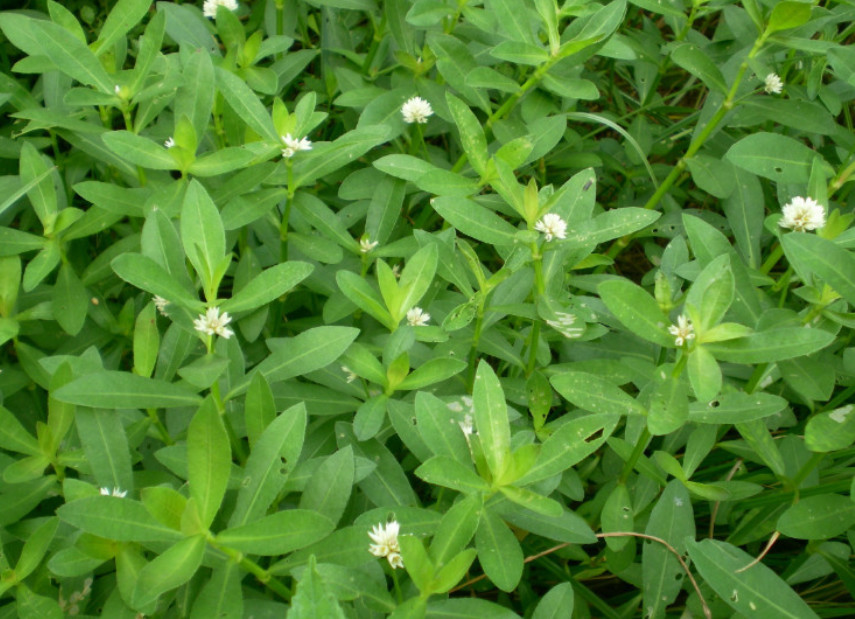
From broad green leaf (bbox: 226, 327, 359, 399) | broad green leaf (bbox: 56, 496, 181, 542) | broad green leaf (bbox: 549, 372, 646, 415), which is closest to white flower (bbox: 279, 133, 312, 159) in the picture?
broad green leaf (bbox: 226, 327, 359, 399)

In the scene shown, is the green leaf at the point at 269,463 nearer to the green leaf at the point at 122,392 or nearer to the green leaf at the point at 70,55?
the green leaf at the point at 122,392

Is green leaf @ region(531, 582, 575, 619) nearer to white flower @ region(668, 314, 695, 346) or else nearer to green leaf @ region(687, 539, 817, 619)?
green leaf @ region(687, 539, 817, 619)

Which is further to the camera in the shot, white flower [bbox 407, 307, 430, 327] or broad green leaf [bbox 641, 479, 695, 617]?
white flower [bbox 407, 307, 430, 327]

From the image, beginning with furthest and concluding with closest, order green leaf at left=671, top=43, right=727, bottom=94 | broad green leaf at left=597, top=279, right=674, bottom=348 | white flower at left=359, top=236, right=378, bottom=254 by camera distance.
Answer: green leaf at left=671, top=43, right=727, bottom=94 < white flower at left=359, top=236, right=378, bottom=254 < broad green leaf at left=597, top=279, right=674, bottom=348

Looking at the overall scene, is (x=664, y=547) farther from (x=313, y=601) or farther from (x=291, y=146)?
(x=291, y=146)

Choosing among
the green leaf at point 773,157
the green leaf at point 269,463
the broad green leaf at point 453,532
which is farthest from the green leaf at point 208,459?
the green leaf at point 773,157

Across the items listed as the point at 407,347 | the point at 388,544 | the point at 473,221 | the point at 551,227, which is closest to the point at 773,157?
the point at 551,227

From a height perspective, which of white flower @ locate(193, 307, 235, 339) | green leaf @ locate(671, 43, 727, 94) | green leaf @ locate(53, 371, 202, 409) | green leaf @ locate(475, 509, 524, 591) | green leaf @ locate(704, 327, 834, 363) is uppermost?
green leaf @ locate(671, 43, 727, 94)
